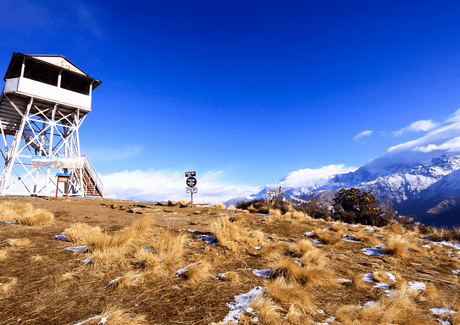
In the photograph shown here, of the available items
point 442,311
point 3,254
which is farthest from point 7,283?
point 442,311

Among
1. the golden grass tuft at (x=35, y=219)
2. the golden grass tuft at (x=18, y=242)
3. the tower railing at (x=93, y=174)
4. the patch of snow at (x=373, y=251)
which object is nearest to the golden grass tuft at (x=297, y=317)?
the patch of snow at (x=373, y=251)

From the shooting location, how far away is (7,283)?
11.6ft

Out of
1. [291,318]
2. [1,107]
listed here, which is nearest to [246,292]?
[291,318]

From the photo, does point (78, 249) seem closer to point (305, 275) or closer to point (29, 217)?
point (29, 217)

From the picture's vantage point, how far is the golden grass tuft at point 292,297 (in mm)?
3105

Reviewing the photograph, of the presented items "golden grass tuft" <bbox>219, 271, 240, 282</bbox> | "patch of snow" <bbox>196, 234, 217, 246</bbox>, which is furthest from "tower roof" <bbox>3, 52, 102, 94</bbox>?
"golden grass tuft" <bbox>219, 271, 240, 282</bbox>

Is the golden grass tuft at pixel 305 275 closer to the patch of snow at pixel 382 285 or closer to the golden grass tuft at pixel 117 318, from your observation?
the patch of snow at pixel 382 285

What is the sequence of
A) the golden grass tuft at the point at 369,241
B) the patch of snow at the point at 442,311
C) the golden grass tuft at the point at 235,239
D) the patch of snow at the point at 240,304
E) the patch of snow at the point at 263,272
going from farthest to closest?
the golden grass tuft at the point at 369,241
the golden grass tuft at the point at 235,239
the patch of snow at the point at 263,272
the patch of snow at the point at 442,311
the patch of snow at the point at 240,304

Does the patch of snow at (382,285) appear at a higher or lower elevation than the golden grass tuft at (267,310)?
lower

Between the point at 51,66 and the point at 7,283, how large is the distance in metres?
27.0

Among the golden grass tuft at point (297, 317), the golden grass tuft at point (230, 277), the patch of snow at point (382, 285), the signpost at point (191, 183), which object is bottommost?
the patch of snow at point (382, 285)

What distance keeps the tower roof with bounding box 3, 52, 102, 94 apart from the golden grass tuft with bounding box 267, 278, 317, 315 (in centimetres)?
2927

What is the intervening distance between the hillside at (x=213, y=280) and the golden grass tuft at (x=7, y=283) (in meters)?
0.02

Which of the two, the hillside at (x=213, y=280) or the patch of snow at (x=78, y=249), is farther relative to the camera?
the patch of snow at (x=78, y=249)
